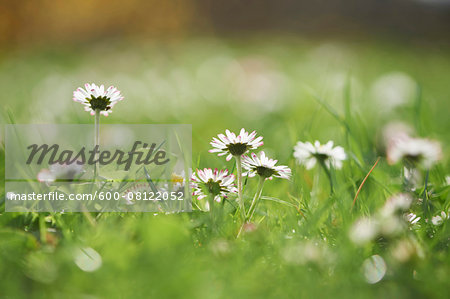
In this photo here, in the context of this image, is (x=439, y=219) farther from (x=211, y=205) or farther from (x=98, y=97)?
(x=98, y=97)

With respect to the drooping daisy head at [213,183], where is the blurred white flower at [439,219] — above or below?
below

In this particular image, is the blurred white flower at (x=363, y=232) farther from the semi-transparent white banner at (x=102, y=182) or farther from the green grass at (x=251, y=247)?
the semi-transparent white banner at (x=102, y=182)

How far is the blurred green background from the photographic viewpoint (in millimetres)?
728

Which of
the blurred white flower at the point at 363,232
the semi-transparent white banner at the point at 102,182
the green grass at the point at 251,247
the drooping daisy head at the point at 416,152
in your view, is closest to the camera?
the green grass at the point at 251,247

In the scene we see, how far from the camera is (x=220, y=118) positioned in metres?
2.28

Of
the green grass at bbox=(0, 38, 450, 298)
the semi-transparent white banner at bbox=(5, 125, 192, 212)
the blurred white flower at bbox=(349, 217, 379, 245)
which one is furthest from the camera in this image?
the semi-transparent white banner at bbox=(5, 125, 192, 212)

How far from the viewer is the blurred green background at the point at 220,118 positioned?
73cm

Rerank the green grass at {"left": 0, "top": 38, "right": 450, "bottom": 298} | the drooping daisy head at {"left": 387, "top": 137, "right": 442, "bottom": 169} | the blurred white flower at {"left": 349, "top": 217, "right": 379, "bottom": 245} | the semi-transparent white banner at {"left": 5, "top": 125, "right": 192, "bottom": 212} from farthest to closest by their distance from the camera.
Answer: the drooping daisy head at {"left": 387, "top": 137, "right": 442, "bottom": 169} → the semi-transparent white banner at {"left": 5, "top": 125, "right": 192, "bottom": 212} → the blurred white flower at {"left": 349, "top": 217, "right": 379, "bottom": 245} → the green grass at {"left": 0, "top": 38, "right": 450, "bottom": 298}

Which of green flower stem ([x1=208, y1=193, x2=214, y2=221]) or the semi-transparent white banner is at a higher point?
the semi-transparent white banner

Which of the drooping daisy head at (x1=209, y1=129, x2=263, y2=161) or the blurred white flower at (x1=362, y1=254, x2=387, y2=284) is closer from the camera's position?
the blurred white flower at (x1=362, y1=254, x2=387, y2=284)

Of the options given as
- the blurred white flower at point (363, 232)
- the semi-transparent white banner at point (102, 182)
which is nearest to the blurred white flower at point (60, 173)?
the semi-transparent white banner at point (102, 182)

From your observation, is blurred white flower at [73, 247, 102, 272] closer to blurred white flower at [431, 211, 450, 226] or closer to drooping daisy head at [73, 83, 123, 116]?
drooping daisy head at [73, 83, 123, 116]

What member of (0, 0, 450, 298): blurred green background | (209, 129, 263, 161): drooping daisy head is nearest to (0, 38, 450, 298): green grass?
(0, 0, 450, 298): blurred green background

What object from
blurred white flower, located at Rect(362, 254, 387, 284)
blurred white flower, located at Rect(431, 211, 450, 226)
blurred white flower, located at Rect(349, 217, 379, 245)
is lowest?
blurred white flower, located at Rect(362, 254, 387, 284)
